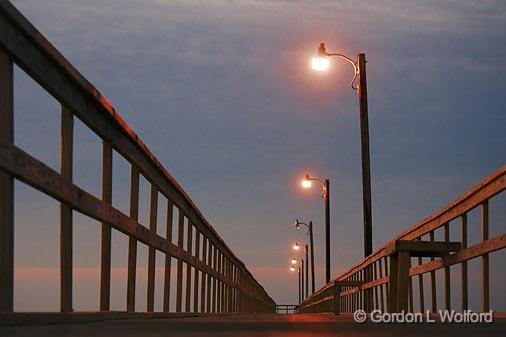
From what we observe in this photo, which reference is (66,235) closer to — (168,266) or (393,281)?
(168,266)

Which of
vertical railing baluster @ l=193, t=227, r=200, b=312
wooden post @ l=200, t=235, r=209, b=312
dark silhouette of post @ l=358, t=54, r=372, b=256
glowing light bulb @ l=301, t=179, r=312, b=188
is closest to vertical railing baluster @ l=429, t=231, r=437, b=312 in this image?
vertical railing baluster @ l=193, t=227, r=200, b=312

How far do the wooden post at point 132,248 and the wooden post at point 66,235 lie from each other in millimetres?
2175

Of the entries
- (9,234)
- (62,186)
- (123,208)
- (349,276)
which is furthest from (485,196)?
(349,276)

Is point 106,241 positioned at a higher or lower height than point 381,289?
higher

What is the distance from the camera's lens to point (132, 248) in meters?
8.16

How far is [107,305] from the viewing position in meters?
7.13

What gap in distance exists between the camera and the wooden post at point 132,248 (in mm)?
8156

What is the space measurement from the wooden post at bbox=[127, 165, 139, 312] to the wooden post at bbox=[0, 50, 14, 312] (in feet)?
10.5

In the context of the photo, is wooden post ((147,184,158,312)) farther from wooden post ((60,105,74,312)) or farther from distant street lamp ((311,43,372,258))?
distant street lamp ((311,43,372,258))

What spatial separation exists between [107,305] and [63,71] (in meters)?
2.13

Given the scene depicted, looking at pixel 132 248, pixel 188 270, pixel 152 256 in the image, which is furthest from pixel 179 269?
pixel 132 248

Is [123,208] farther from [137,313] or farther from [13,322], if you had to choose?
[13,322]

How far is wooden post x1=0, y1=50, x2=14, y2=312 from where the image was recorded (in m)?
4.85

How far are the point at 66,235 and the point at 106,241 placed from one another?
1158 mm
